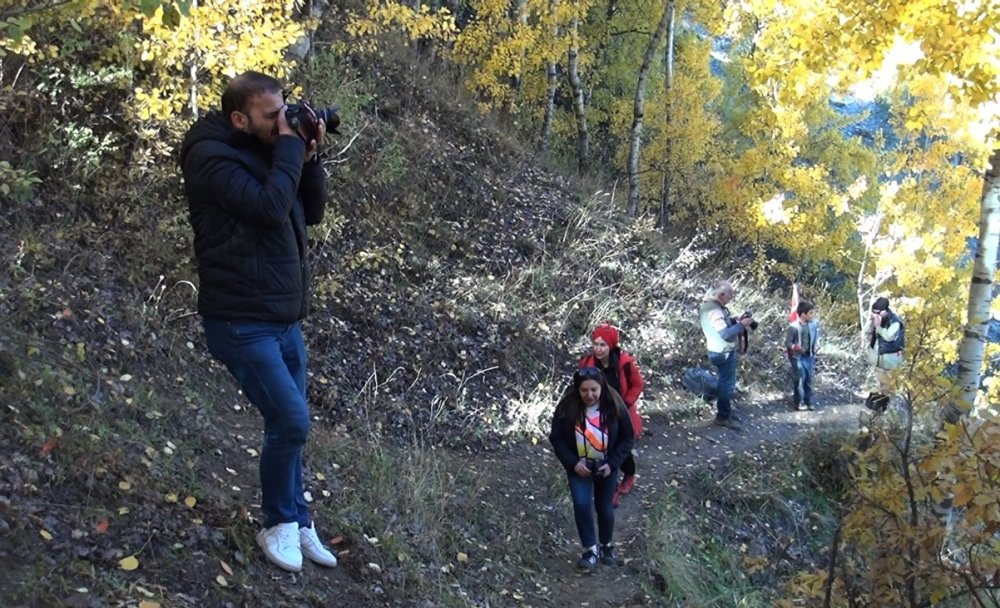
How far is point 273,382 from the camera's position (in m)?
3.29

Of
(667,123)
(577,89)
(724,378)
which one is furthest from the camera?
(667,123)

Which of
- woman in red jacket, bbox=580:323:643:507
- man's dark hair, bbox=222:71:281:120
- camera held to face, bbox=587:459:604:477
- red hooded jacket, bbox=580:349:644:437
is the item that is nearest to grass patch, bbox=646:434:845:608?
Answer: woman in red jacket, bbox=580:323:643:507

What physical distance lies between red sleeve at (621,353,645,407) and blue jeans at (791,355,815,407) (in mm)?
5555

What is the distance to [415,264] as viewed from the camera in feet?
31.2

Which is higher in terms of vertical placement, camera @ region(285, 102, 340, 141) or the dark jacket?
camera @ region(285, 102, 340, 141)

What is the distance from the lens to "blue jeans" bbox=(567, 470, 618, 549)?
5699 mm

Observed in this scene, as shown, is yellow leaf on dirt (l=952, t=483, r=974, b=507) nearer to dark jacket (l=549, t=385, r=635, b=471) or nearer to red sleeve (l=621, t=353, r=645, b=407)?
dark jacket (l=549, t=385, r=635, b=471)

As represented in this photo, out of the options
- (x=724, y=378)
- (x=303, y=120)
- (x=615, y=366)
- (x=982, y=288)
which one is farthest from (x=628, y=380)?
(x=303, y=120)

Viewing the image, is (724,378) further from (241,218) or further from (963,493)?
(241,218)

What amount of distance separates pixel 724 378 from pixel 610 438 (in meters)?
4.48

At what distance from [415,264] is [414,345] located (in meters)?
1.49

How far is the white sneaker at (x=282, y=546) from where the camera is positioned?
366cm

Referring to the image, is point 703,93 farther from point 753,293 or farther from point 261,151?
point 261,151

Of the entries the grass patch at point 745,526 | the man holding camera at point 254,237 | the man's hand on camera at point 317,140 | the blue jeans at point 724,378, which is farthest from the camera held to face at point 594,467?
the blue jeans at point 724,378
